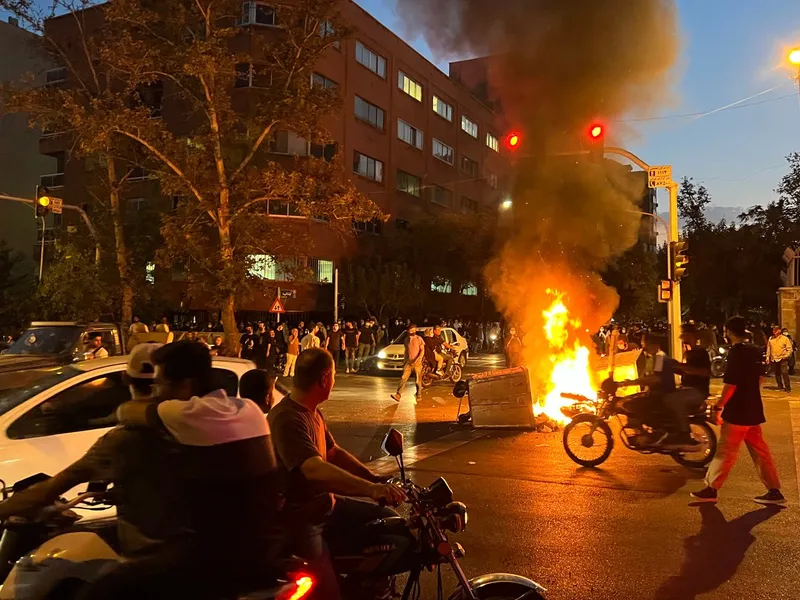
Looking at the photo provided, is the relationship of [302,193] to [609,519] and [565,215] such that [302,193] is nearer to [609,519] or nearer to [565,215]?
[565,215]

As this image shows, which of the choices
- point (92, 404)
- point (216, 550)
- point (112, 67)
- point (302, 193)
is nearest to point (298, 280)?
point (302, 193)

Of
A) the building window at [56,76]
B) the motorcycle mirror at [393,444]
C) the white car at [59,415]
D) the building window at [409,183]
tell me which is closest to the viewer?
the motorcycle mirror at [393,444]

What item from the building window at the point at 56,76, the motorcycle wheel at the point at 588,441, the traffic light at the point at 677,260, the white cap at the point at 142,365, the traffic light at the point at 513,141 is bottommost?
the motorcycle wheel at the point at 588,441

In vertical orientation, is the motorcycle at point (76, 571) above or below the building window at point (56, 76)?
below

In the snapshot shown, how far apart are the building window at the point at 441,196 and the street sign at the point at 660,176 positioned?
28732mm

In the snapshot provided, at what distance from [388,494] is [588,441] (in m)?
6.20

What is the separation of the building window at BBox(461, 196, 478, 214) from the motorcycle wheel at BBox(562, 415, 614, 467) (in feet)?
136

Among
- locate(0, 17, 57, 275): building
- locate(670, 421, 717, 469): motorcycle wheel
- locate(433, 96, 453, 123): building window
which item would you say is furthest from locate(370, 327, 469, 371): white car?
locate(0, 17, 57, 275): building

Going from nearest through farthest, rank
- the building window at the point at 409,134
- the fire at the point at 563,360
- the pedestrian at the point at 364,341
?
the fire at the point at 563,360 → the pedestrian at the point at 364,341 → the building window at the point at 409,134

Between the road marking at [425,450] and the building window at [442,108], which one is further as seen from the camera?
the building window at [442,108]

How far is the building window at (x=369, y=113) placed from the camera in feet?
121

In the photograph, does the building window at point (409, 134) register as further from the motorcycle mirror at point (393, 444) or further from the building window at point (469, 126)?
the motorcycle mirror at point (393, 444)

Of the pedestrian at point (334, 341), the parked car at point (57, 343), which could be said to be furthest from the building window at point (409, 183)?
the parked car at point (57, 343)

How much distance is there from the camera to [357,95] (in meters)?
36.4
